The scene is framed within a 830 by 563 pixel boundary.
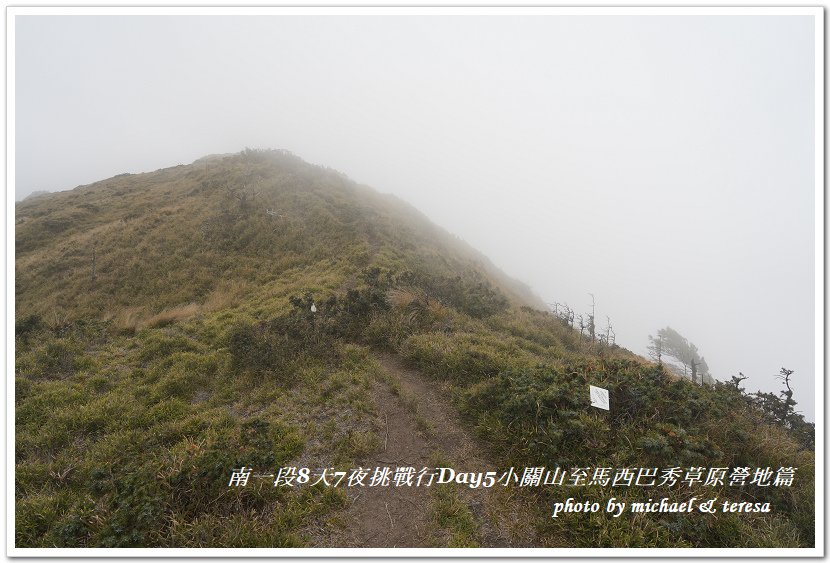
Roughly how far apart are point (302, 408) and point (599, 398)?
17.0ft

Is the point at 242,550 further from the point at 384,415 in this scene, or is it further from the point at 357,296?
the point at 357,296

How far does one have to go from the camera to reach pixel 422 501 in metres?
4.48

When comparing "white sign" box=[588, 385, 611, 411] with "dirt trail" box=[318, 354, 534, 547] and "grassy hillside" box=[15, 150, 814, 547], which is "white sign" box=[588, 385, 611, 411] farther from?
"dirt trail" box=[318, 354, 534, 547]

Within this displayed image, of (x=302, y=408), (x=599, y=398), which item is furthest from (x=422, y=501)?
(x=599, y=398)

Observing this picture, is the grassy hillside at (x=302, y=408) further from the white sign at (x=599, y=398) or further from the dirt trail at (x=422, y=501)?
the white sign at (x=599, y=398)

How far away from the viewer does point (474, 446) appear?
18.6 ft

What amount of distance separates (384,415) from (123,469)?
12.4ft

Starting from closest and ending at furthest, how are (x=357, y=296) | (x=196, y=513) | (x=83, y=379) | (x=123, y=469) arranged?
(x=196, y=513)
(x=123, y=469)
(x=83, y=379)
(x=357, y=296)

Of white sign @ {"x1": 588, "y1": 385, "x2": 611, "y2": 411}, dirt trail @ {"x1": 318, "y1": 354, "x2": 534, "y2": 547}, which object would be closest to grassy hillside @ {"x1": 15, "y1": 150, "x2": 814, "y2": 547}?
dirt trail @ {"x1": 318, "y1": 354, "x2": 534, "y2": 547}

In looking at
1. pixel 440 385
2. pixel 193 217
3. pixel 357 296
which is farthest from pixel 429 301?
pixel 193 217

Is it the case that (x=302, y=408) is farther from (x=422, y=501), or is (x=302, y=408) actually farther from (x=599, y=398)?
(x=599, y=398)

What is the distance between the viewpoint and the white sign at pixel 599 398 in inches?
218

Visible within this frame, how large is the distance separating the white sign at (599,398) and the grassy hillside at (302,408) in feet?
0.70

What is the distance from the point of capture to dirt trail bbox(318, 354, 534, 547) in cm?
405
